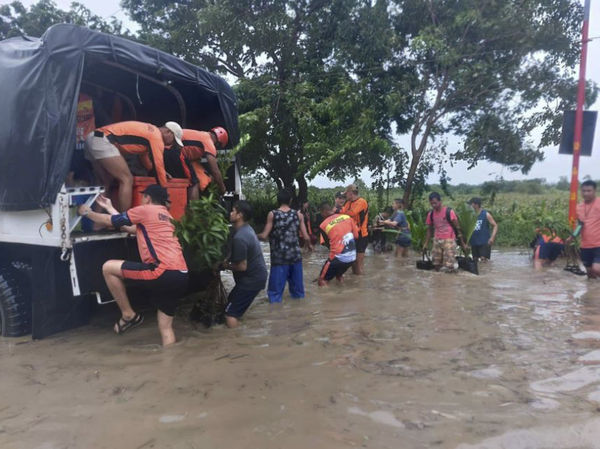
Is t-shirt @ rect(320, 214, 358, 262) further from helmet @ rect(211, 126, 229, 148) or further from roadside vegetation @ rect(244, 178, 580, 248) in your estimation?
roadside vegetation @ rect(244, 178, 580, 248)

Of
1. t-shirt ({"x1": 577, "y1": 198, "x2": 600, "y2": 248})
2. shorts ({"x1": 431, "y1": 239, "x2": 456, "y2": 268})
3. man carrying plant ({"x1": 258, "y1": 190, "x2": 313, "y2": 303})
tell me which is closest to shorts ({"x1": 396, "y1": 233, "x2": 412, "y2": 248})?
shorts ({"x1": 431, "y1": 239, "x2": 456, "y2": 268})

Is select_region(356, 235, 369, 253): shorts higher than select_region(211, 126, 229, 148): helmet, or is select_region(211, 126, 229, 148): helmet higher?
select_region(211, 126, 229, 148): helmet

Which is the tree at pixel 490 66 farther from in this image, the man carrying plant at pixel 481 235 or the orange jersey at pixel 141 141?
the orange jersey at pixel 141 141

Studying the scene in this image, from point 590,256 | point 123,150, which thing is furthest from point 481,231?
point 123,150

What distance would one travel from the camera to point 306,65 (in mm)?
13086

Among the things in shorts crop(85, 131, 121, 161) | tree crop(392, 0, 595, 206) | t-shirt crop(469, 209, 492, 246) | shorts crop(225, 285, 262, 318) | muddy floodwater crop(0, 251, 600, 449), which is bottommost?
muddy floodwater crop(0, 251, 600, 449)

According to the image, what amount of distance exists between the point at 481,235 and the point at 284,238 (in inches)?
203

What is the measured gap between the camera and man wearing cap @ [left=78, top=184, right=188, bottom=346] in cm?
407

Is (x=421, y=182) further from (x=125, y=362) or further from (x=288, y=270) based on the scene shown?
(x=125, y=362)

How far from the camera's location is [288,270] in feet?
20.1

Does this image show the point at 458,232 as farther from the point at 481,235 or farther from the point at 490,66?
the point at 490,66

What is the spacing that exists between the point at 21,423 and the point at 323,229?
4.61m

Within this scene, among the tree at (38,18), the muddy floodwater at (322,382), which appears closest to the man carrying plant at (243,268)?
the muddy floodwater at (322,382)

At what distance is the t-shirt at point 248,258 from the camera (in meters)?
4.80
